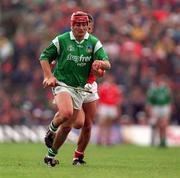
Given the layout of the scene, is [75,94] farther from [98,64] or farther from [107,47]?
[107,47]

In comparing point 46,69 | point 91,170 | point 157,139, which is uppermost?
point 46,69

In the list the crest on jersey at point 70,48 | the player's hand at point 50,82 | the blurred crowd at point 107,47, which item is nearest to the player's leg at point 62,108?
the player's hand at point 50,82

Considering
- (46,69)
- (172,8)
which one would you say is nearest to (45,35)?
(172,8)

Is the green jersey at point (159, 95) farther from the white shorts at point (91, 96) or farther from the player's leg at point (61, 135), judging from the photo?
the player's leg at point (61, 135)

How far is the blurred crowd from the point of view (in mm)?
27516

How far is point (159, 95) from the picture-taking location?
25.8m

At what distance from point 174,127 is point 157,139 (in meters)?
0.82

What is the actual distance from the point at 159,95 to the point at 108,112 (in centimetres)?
196

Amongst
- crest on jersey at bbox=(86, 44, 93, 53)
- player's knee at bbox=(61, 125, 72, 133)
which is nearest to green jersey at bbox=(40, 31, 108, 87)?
crest on jersey at bbox=(86, 44, 93, 53)

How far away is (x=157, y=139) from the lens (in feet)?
88.6

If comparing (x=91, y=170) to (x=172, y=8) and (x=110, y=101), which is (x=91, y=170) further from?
(x=172, y=8)

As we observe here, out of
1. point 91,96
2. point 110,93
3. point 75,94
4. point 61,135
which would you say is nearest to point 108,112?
point 110,93

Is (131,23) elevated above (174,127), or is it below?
above

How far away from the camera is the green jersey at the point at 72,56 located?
12438 millimetres
